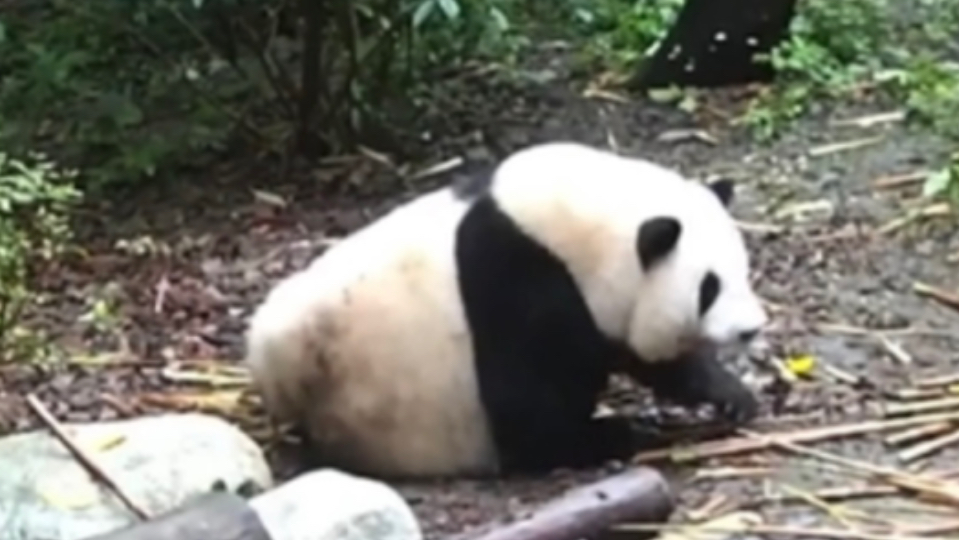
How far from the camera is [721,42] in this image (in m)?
7.86

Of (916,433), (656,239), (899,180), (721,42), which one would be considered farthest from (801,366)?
(721,42)

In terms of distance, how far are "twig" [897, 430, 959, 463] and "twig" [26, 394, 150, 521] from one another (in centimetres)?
161

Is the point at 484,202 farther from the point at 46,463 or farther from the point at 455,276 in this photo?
the point at 46,463

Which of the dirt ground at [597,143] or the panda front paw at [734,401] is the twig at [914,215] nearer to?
the dirt ground at [597,143]

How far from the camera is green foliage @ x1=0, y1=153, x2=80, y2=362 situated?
5.23m

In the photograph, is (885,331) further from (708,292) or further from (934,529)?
(934,529)

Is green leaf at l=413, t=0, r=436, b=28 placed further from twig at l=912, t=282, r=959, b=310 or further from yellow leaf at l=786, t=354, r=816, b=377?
yellow leaf at l=786, t=354, r=816, b=377

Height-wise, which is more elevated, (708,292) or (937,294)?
(708,292)

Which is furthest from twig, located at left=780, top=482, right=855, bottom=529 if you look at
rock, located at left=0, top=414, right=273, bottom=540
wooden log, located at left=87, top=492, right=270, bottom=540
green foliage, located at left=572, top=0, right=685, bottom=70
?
green foliage, located at left=572, top=0, right=685, bottom=70

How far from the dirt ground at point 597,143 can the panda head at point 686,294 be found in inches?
11.5

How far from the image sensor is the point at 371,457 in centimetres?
497

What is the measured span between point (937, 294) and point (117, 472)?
2.24 metres

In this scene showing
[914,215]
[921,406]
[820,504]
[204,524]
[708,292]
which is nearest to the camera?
[204,524]

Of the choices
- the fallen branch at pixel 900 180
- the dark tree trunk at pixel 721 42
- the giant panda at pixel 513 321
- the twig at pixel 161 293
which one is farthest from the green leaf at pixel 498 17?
the giant panda at pixel 513 321
